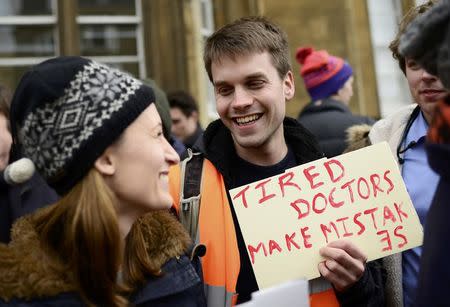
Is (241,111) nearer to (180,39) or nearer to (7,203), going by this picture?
(7,203)

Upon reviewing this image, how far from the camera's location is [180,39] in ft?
24.2

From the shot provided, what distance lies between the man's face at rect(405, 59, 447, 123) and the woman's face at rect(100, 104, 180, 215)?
1.07m

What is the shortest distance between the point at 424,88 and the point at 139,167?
1.18 m

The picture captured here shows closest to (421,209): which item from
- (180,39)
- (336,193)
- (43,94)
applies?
(336,193)

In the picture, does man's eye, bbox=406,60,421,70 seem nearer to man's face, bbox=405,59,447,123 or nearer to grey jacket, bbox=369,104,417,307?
man's face, bbox=405,59,447,123

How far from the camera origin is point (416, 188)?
242cm

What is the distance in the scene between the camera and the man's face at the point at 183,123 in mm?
5527

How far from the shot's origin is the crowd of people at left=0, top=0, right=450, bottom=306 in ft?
5.80

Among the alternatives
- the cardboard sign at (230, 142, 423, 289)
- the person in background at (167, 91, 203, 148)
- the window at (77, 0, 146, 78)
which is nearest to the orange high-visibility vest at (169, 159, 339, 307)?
the cardboard sign at (230, 142, 423, 289)

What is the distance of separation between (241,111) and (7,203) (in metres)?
1.09

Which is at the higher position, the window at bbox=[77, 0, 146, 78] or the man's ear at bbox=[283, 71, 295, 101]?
the window at bbox=[77, 0, 146, 78]

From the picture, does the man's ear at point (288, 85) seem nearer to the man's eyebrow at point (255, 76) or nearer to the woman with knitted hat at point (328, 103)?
the man's eyebrow at point (255, 76)

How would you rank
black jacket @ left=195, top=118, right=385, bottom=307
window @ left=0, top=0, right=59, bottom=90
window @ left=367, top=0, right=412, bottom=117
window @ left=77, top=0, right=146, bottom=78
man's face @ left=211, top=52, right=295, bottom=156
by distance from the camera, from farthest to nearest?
window @ left=367, top=0, right=412, bottom=117, window @ left=77, top=0, right=146, bottom=78, window @ left=0, top=0, right=59, bottom=90, man's face @ left=211, top=52, right=295, bottom=156, black jacket @ left=195, top=118, right=385, bottom=307

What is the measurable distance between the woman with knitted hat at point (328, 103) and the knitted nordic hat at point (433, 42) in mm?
2448
